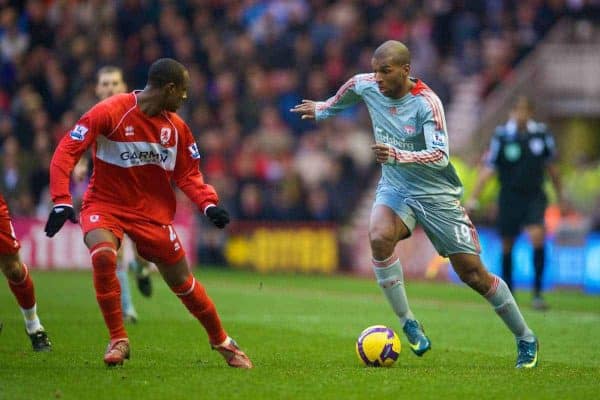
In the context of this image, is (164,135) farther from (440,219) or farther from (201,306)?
(440,219)

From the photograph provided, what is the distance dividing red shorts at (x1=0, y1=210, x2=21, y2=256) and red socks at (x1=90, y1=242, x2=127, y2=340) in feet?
4.27

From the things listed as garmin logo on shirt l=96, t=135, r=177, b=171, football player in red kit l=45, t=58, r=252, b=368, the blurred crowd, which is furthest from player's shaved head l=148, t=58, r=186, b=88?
the blurred crowd

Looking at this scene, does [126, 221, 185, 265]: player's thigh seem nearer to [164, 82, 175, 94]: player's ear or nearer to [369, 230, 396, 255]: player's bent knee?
[164, 82, 175, 94]: player's ear

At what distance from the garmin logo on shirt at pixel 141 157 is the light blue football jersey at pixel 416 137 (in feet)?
5.66

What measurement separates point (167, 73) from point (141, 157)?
64 centimetres

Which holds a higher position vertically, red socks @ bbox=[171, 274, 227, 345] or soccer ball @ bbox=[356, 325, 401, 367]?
red socks @ bbox=[171, 274, 227, 345]

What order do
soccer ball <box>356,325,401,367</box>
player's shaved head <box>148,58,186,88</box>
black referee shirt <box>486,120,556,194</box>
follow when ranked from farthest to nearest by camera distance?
black referee shirt <box>486,120,556,194</box>, soccer ball <box>356,325,401,367</box>, player's shaved head <box>148,58,186,88</box>

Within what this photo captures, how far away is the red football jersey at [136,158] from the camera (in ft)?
28.1

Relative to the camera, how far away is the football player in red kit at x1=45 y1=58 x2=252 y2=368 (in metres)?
8.47

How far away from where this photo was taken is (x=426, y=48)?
974 inches

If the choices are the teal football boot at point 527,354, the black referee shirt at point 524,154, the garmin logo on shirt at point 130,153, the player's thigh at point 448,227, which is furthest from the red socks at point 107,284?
the black referee shirt at point 524,154

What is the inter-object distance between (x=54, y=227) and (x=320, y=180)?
15968mm

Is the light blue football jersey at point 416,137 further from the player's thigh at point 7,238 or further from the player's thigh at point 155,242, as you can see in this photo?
the player's thigh at point 7,238

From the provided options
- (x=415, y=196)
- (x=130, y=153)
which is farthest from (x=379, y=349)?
(x=130, y=153)
